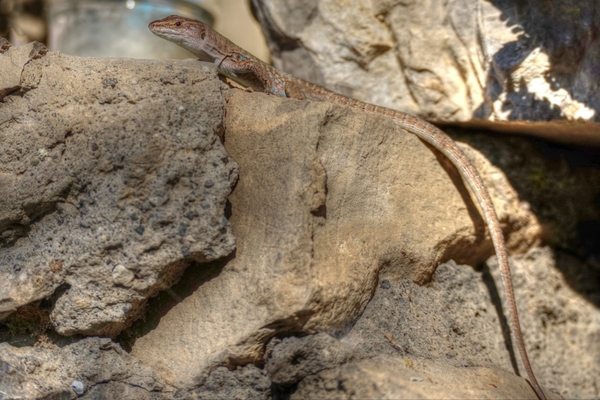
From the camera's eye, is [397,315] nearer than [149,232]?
No

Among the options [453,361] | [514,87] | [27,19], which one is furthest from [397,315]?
[27,19]

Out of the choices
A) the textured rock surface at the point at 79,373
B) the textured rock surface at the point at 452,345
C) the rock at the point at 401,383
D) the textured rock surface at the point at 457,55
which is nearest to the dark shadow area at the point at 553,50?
the textured rock surface at the point at 457,55

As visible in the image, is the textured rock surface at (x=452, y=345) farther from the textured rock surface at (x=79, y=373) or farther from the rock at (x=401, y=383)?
the textured rock surface at (x=79, y=373)

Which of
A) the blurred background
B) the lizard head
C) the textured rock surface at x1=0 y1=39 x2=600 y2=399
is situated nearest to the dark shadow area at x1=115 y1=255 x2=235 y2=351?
the textured rock surface at x1=0 y1=39 x2=600 y2=399

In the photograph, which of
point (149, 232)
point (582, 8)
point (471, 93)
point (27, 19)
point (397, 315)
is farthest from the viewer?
point (27, 19)

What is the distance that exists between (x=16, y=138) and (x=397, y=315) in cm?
200

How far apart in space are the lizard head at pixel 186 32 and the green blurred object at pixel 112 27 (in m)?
2.13

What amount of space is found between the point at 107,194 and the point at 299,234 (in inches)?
32.9

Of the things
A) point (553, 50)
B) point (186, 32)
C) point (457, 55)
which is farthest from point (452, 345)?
point (186, 32)

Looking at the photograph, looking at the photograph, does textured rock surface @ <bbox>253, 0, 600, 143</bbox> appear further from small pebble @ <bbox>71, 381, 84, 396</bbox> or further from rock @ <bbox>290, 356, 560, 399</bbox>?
small pebble @ <bbox>71, 381, 84, 396</bbox>

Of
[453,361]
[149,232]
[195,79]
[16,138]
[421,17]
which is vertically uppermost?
[421,17]

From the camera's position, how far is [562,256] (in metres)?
3.80

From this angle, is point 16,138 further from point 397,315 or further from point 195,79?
point 397,315

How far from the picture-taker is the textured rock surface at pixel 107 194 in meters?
2.43
